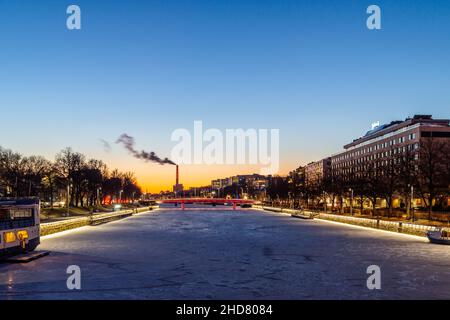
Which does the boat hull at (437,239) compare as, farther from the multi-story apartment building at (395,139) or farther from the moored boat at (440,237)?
the multi-story apartment building at (395,139)

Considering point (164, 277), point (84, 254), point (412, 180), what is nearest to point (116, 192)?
point (412, 180)

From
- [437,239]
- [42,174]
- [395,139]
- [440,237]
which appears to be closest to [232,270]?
[437,239]

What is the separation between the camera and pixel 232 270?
101 ft

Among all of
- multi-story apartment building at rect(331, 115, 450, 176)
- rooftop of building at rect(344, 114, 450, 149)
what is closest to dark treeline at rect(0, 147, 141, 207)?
multi-story apartment building at rect(331, 115, 450, 176)

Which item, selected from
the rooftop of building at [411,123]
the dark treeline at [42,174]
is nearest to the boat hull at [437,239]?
the dark treeline at [42,174]

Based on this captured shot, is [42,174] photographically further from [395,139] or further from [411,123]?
[411,123]

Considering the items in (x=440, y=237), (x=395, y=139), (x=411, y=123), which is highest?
(x=411, y=123)

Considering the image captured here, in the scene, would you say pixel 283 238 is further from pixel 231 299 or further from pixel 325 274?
pixel 231 299

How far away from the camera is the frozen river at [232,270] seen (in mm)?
23062

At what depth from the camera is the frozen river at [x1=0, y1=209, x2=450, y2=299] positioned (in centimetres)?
2306

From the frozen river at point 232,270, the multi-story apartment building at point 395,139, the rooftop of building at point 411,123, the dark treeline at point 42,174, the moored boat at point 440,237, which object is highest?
the rooftop of building at point 411,123

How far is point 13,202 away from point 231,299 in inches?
815

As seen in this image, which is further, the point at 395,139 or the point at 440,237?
the point at 395,139
